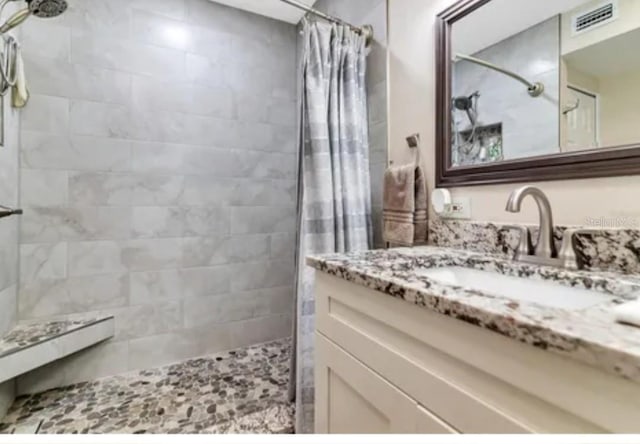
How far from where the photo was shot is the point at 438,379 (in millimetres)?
584

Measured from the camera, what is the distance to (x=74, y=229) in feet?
5.90

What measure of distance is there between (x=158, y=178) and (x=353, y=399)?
5.72 ft

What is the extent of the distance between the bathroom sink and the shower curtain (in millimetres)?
590

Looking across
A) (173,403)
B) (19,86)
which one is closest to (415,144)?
(173,403)

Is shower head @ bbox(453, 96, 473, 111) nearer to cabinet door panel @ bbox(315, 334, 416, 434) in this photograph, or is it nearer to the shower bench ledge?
cabinet door panel @ bbox(315, 334, 416, 434)

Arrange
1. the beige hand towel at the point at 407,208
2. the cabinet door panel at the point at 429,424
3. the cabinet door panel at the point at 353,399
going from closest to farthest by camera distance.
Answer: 1. the cabinet door panel at the point at 429,424
2. the cabinet door panel at the point at 353,399
3. the beige hand towel at the point at 407,208

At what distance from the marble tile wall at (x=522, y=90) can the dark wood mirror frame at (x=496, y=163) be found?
5 centimetres

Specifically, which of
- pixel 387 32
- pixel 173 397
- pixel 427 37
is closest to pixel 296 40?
pixel 387 32

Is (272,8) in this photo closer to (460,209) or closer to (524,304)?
(460,209)

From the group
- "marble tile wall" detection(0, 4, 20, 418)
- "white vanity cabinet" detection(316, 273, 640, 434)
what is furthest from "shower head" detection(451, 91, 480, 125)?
"marble tile wall" detection(0, 4, 20, 418)

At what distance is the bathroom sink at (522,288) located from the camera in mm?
718

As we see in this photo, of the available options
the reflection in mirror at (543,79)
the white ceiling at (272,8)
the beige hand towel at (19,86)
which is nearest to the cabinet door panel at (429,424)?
the reflection in mirror at (543,79)

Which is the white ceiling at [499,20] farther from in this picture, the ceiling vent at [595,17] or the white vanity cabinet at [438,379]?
the white vanity cabinet at [438,379]

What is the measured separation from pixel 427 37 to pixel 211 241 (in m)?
1.69
